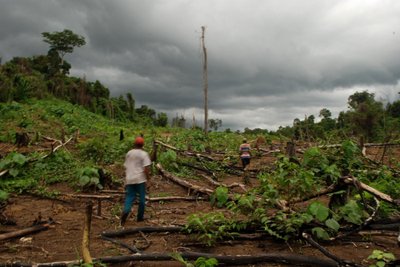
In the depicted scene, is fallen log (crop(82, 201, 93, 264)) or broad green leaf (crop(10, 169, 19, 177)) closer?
fallen log (crop(82, 201, 93, 264))

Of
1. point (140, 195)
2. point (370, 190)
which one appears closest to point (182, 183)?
point (140, 195)

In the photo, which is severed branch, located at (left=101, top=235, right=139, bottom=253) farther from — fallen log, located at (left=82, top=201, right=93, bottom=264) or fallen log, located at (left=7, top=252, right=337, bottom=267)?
fallen log, located at (left=82, top=201, right=93, bottom=264)

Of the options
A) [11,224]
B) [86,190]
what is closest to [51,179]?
[86,190]

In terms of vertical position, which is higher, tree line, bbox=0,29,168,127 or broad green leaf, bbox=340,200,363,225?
tree line, bbox=0,29,168,127

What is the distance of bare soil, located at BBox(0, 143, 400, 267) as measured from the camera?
4920 millimetres

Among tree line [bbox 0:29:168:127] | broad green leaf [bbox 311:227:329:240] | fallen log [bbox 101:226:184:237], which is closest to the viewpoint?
broad green leaf [bbox 311:227:329:240]

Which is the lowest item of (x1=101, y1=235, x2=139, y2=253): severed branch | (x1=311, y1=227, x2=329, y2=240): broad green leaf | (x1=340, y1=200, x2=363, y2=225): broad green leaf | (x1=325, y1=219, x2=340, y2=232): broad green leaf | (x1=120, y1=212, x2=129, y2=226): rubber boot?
(x1=101, y1=235, x2=139, y2=253): severed branch

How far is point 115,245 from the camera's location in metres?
5.38

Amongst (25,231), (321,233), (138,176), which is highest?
(138,176)

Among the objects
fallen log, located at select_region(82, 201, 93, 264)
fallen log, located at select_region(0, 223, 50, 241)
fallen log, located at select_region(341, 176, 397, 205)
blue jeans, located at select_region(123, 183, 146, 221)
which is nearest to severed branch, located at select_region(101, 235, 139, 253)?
fallen log, located at select_region(82, 201, 93, 264)

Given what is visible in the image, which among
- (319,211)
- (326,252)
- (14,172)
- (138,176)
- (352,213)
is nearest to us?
(326,252)

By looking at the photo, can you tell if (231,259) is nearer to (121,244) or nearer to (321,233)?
(321,233)

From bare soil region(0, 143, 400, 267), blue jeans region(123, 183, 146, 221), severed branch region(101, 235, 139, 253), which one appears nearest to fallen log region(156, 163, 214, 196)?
bare soil region(0, 143, 400, 267)

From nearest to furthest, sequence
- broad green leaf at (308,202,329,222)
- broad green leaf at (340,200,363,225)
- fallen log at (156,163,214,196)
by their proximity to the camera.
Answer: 1. broad green leaf at (308,202,329,222)
2. broad green leaf at (340,200,363,225)
3. fallen log at (156,163,214,196)
